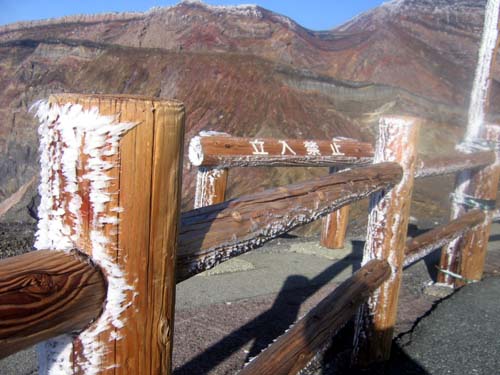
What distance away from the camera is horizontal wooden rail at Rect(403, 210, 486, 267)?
2.90 meters

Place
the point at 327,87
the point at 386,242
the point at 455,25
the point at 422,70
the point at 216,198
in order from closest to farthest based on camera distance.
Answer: the point at 386,242
the point at 216,198
the point at 327,87
the point at 422,70
the point at 455,25

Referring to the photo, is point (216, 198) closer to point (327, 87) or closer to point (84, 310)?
point (84, 310)

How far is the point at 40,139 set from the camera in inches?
36.4

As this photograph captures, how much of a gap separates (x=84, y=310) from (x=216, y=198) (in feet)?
9.71

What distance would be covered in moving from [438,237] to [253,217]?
2.21m

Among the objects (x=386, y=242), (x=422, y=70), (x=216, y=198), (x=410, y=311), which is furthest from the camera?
(x=422, y=70)

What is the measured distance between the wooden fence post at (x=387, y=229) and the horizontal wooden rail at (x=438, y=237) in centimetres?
24

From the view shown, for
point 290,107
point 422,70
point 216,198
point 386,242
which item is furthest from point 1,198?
point 386,242

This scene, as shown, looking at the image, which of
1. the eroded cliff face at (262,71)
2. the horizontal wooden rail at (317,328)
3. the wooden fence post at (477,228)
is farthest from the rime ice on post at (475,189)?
the eroded cliff face at (262,71)

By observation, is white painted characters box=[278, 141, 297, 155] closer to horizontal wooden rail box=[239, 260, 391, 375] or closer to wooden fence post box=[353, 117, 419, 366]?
wooden fence post box=[353, 117, 419, 366]

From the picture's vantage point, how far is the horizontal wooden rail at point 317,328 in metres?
1.58

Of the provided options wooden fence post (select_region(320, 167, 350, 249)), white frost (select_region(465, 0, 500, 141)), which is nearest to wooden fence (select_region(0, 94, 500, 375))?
white frost (select_region(465, 0, 500, 141))

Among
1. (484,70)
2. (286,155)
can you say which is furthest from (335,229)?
(484,70)

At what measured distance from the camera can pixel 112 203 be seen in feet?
2.90
